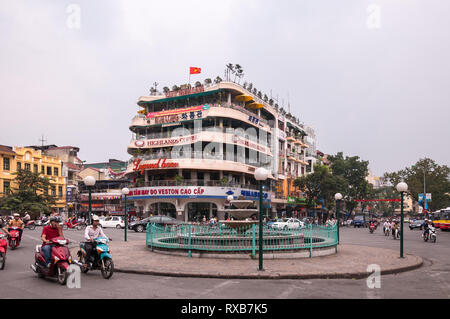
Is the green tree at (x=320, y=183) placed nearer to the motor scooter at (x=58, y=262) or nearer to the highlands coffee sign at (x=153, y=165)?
the highlands coffee sign at (x=153, y=165)

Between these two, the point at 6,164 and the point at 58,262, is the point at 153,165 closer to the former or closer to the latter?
the point at 6,164

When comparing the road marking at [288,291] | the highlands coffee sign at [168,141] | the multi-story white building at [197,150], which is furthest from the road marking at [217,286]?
the highlands coffee sign at [168,141]

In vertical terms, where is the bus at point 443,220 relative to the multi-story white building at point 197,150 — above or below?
below

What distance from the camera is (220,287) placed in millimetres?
9148

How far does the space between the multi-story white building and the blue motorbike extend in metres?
32.8

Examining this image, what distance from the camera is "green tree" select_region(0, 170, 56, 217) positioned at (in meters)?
41.3

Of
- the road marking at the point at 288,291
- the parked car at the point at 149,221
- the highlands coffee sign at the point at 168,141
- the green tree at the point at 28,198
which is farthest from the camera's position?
the highlands coffee sign at the point at 168,141

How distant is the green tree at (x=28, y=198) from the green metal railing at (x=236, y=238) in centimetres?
3162

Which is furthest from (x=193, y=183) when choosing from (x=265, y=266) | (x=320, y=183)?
(x=265, y=266)

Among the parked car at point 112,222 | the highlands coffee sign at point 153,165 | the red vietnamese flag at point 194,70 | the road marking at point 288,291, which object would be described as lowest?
the parked car at point 112,222

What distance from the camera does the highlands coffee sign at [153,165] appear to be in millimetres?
44425

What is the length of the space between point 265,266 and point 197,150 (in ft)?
113

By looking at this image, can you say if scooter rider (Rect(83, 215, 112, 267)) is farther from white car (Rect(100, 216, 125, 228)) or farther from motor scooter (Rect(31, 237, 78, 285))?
white car (Rect(100, 216, 125, 228))

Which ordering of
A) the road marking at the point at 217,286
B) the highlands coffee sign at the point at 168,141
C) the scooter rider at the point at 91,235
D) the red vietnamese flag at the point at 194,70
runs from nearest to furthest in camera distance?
the road marking at the point at 217,286 → the scooter rider at the point at 91,235 → the highlands coffee sign at the point at 168,141 → the red vietnamese flag at the point at 194,70
